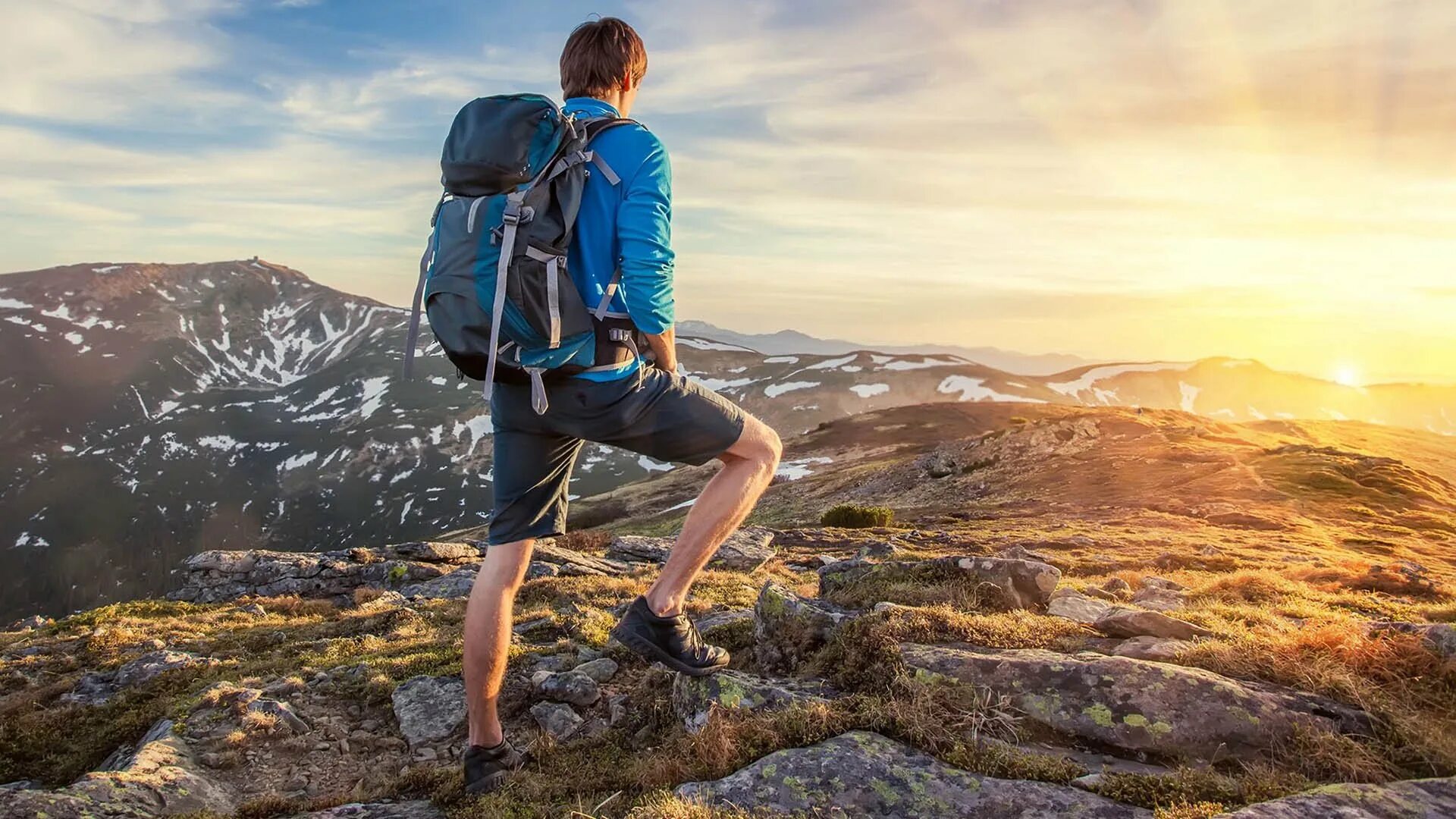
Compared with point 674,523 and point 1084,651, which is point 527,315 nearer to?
point 1084,651

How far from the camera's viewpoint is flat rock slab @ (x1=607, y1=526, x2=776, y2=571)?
18.3 m

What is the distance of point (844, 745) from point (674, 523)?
47.4m

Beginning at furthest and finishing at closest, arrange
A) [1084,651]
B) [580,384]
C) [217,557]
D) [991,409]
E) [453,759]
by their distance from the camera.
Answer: [991,409], [217,557], [453,759], [1084,651], [580,384]

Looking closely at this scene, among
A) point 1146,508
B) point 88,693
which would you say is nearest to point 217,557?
point 88,693

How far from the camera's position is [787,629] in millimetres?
6508

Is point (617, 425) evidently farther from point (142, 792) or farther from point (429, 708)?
point (429, 708)

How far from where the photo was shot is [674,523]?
51344mm

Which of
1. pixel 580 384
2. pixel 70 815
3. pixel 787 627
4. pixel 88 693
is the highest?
pixel 580 384

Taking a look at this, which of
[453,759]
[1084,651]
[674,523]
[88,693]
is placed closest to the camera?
[1084,651]

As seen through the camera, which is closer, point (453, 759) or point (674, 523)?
point (453, 759)

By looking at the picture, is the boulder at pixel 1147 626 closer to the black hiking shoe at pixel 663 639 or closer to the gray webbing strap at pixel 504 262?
the black hiking shoe at pixel 663 639

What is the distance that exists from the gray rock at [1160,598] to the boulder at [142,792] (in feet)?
30.9

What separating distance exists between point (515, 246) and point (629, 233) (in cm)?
62

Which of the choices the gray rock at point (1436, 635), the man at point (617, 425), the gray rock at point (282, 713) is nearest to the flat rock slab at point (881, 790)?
the man at point (617, 425)
